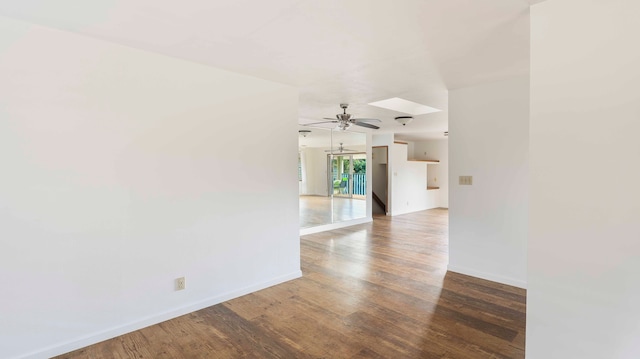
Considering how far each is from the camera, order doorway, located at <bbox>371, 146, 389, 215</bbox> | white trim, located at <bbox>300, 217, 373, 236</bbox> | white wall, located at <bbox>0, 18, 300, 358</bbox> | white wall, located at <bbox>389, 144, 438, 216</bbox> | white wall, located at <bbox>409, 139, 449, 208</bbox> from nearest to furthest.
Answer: white wall, located at <bbox>0, 18, 300, 358</bbox>, white trim, located at <bbox>300, 217, 373, 236</bbox>, white wall, located at <bbox>389, 144, 438, 216</bbox>, doorway, located at <bbox>371, 146, 389, 215</bbox>, white wall, located at <bbox>409, 139, 449, 208</bbox>

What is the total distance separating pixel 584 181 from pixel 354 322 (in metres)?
1.96

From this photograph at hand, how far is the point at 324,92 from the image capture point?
12.8 feet

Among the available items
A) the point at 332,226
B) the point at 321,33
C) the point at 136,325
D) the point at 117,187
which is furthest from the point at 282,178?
the point at 332,226

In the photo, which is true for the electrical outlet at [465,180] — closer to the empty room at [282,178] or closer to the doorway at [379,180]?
the empty room at [282,178]

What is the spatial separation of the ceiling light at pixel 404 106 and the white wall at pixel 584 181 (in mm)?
2808

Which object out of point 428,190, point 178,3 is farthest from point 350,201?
point 178,3

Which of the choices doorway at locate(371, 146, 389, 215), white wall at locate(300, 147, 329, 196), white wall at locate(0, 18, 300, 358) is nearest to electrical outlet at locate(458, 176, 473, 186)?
white wall at locate(0, 18, 300, 358)

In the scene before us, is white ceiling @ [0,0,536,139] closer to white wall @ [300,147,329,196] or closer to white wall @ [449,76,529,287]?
white wall @ [449,76,529,287]

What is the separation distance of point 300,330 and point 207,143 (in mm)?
1904

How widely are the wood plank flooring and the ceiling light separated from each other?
8.02 feet

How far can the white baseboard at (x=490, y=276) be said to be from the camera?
3400mm

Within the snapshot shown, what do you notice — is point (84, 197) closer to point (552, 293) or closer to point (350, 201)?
point (552, 293)

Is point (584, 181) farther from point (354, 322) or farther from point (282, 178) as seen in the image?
point (282, 178)

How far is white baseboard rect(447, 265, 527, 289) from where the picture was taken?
134 inches
